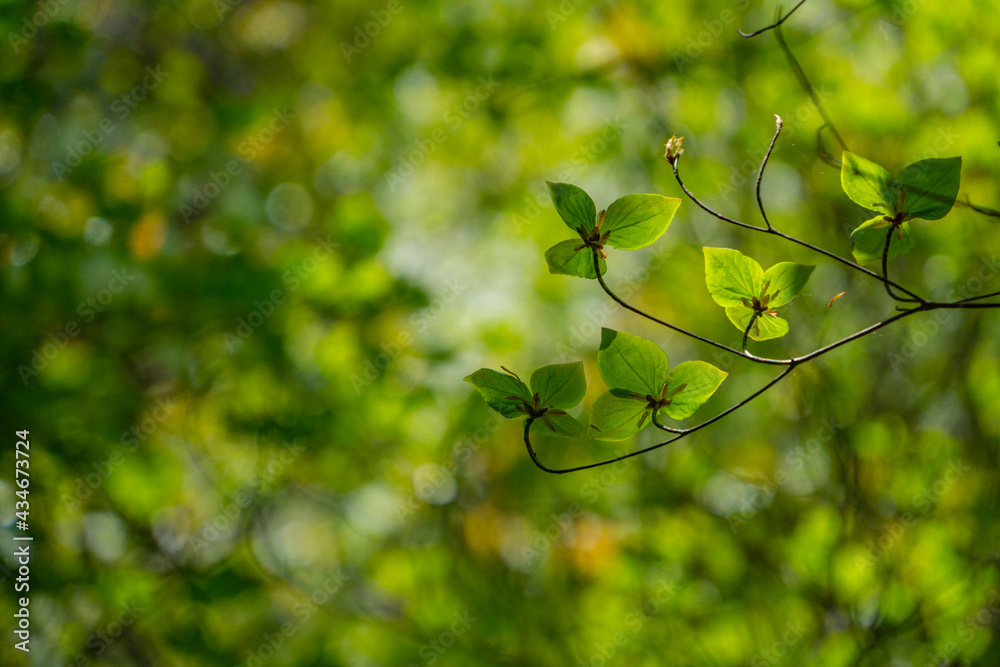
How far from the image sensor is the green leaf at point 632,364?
0.38 m

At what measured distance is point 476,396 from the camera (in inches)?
49.4

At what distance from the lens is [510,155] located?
1710 millimetres

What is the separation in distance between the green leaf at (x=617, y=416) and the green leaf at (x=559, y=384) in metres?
0.02


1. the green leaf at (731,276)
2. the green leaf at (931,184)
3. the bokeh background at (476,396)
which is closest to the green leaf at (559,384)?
the green leaf at (731,276)

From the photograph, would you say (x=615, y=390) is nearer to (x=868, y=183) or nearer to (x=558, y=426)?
(x=558, y=426)

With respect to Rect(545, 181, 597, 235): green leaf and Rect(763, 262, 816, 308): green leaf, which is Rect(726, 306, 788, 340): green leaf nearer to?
Rect(763, 262, 816, 308): green leaf

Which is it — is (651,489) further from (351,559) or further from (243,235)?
(243,235)

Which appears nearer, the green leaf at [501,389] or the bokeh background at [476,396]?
→ the green leaf at [501,389]

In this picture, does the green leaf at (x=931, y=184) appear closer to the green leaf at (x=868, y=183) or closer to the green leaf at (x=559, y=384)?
the green leaf at (x=868, y=183)

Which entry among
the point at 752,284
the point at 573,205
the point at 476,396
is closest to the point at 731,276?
the point at 752,284

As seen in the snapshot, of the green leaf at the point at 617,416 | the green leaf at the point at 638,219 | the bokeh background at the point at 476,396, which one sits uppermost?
the green leaf at the point at 638,219

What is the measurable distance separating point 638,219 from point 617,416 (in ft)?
0.44

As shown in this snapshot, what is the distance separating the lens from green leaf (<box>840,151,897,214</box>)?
35 centimetres

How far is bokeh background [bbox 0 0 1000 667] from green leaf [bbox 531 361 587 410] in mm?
681
